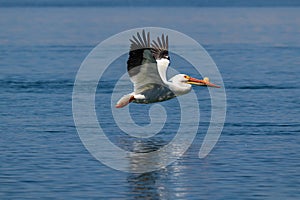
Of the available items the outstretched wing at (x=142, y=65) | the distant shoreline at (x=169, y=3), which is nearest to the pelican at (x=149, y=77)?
the outstretched wing at (x=142, y=65)

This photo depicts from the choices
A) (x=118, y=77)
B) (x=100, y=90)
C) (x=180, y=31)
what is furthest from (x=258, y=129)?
(x=180, y=31)

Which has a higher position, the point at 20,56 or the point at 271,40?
the point at 271,40

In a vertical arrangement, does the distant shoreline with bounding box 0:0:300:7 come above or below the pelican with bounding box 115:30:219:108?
above

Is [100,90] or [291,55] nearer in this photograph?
[100,90]

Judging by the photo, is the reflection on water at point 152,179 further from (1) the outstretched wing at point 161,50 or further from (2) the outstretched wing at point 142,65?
(1) the outstretched wing at point 161,50

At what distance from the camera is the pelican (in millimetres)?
18609

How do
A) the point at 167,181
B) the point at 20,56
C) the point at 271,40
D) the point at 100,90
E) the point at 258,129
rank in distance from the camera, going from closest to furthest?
the point at 167,181 → the point at 258,129 → the point at 100,90 → the point at 20,56 → the point at 271,40

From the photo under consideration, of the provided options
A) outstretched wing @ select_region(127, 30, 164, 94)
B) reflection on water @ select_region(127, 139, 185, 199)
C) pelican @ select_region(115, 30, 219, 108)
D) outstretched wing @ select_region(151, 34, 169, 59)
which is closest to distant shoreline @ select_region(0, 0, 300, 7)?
outstretched wing @ select_region(151, 34, 169, 59)

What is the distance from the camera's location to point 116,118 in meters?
23.8

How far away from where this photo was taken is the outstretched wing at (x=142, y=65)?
18.5m

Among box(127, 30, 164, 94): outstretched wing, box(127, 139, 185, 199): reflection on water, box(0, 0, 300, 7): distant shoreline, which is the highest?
box(0, 0, 300, 7): distant shoreline

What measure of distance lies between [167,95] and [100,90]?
960 centimetres

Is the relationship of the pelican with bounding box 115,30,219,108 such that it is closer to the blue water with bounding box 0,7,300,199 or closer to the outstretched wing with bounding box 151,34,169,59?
the outstretched wing with bounding box 151,34,169,59

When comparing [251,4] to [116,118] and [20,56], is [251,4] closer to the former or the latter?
[20,56]
